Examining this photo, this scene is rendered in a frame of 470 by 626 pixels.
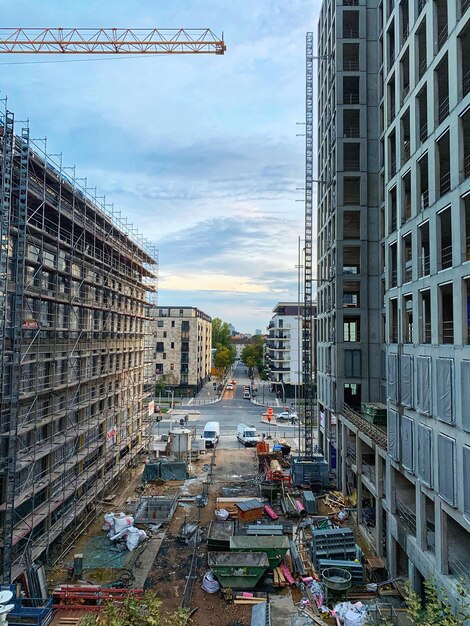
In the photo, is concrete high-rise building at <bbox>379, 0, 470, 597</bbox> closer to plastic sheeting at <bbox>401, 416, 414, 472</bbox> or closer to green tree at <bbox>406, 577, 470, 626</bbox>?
plastic sheeting at <bbox>401, 416, 414, 472</bbox>

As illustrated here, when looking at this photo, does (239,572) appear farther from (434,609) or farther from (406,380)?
(406,380)

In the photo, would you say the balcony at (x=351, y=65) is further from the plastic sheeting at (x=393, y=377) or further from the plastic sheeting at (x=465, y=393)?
the plastic sheeting at (x=465, y=393)

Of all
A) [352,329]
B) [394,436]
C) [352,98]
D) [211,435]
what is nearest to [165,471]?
[211,435]

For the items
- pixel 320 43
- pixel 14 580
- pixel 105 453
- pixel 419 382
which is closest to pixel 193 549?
pixel 14 580

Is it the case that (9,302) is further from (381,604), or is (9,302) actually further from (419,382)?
(381,604)

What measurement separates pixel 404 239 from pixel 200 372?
69331 millimetres

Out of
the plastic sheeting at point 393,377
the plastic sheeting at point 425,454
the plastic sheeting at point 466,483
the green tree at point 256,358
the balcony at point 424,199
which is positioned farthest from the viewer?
the green tree at point 256,358

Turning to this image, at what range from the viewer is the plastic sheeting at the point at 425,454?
15.0 meters

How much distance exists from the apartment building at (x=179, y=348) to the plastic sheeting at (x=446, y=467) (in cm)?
6557

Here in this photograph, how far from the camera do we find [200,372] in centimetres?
8531

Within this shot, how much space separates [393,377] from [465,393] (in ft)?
21.7

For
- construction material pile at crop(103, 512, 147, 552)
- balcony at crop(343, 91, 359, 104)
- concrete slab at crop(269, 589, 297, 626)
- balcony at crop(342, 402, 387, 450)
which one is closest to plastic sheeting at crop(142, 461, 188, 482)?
construction material pile at crop(103, 512, 147, 552)

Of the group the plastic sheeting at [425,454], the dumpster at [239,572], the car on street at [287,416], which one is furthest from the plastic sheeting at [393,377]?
the car on street at [287,416]

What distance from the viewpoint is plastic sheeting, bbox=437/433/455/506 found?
13211mm
